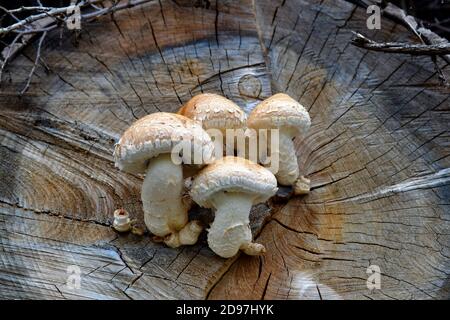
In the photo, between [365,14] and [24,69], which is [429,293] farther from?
[24,69]

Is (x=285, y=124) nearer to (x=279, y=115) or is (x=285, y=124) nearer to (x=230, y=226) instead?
(x=279, y=115)

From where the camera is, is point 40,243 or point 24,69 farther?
point 24,69

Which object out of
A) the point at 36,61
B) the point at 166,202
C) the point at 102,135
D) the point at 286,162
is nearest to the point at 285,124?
the point at 286,162

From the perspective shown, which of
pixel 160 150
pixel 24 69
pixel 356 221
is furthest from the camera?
pixel 24 69

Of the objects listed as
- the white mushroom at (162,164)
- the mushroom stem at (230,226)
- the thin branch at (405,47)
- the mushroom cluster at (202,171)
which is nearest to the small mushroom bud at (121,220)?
the mushroom cluster at (202,171)

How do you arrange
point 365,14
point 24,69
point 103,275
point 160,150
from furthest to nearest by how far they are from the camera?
point 365,14 → point 24,69 → point 103,275 → point 160,150

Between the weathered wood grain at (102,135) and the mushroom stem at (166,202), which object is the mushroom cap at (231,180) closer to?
the mushroom stem at (166,202)

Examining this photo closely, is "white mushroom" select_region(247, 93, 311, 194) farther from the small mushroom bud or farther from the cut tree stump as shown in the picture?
the small mushroom bud

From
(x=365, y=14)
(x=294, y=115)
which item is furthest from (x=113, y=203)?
(x=365, y=14)

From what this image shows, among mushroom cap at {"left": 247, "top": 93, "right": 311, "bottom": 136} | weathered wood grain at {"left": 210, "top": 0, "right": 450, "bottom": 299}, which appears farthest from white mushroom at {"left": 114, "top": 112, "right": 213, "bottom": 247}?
mushroom cap at {"left": 247, "top": 93, "right": 311, "bottom": 136}
